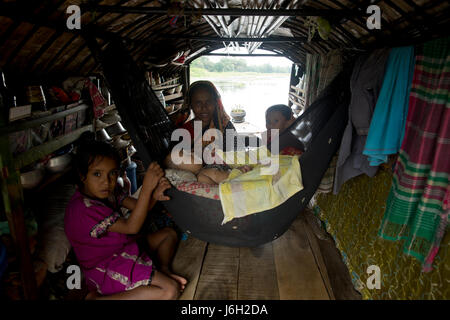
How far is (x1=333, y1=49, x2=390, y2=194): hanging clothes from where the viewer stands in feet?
4.62

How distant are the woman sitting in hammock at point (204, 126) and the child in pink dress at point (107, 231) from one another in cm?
34

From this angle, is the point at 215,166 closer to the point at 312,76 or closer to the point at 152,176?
the point at 152,176

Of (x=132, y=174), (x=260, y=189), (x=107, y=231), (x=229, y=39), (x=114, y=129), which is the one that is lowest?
(x=132, y=174)

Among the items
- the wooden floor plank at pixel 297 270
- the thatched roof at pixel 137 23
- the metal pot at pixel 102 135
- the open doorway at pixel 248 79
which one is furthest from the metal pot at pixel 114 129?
the open doorway at pixel 248 79

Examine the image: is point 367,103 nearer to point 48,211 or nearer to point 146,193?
point 146,193

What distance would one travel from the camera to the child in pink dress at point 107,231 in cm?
138

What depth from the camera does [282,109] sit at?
2.27m

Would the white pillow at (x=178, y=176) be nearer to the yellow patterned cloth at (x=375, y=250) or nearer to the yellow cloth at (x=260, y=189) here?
the yellow cloth at (x=260, y=189)

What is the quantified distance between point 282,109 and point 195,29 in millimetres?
1935

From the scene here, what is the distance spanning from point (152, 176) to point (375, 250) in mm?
1353

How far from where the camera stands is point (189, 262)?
6.37 feet

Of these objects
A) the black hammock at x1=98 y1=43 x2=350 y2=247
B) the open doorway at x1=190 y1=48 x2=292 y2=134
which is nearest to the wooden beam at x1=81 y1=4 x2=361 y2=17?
the black hammock at x1=98 y1=43 x2=350 y2=247

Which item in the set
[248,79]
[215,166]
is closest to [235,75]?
[248,79]

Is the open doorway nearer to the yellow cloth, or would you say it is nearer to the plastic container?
the plastic container
